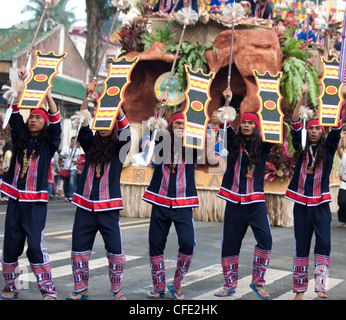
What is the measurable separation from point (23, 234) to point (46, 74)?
1.54m

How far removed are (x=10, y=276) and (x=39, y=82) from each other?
1829 millimetres

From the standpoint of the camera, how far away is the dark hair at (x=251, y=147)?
20.1 ft

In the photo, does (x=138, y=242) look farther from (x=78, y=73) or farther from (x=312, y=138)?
(x=78, y=73)

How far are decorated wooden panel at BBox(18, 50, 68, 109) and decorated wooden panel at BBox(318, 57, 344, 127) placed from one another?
2.65m

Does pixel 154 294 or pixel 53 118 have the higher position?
pixel 53 118

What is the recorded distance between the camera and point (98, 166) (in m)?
5.75

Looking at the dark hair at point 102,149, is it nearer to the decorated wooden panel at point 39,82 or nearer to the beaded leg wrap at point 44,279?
the decorated wooden panel at point 39,82

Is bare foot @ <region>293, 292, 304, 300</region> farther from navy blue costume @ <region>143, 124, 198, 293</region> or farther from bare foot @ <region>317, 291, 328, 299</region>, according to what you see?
navy blue costume @ <region>143, 124, 198, 293</region>

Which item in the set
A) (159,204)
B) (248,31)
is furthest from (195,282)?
(248,31)

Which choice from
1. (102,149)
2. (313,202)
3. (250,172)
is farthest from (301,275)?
(102,149)

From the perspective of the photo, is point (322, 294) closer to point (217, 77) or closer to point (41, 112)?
point (41, 112)

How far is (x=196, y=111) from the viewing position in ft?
20.4

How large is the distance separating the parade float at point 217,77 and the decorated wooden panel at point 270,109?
5.43m

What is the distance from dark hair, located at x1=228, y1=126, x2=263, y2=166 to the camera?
6.12 m
